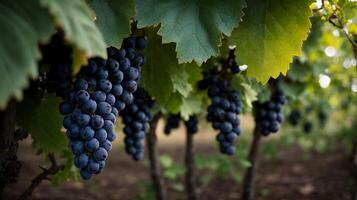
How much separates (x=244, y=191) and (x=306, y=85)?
117 centimetres

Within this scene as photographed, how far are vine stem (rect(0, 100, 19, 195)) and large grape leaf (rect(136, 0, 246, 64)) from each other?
2.38 feet

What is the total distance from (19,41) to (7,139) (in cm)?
104

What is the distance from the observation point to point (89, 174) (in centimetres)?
204

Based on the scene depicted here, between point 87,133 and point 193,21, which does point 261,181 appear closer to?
point 193,21

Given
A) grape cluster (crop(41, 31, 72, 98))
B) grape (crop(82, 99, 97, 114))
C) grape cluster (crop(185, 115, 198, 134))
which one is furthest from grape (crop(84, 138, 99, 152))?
grape cluster (crop(185, 115, 198, 134))

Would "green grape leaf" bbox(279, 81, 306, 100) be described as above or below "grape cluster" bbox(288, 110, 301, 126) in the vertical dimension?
below

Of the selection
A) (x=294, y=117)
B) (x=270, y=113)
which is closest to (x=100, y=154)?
(x=270, y=113)

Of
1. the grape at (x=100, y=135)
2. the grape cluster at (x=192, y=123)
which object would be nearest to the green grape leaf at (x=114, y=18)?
the grape at (x=100, y=135)

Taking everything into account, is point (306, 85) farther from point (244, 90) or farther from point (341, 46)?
point (244, 90)

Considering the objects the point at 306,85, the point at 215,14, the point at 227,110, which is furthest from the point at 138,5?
the point at 306,85

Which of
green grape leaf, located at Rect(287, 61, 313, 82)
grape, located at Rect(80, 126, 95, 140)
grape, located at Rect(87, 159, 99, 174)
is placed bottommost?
grape, located at Rect(87, 159, 99, 174)

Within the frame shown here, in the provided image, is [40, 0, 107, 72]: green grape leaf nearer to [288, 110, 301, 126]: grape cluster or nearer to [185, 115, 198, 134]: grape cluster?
[185, 115, 198, 134]: grape cluster

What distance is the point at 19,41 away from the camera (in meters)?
1.47

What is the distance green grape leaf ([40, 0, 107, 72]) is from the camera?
1.45 metres
